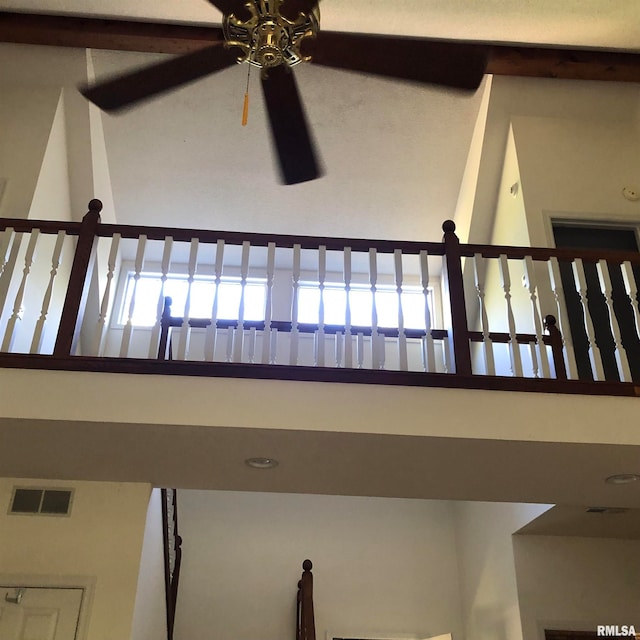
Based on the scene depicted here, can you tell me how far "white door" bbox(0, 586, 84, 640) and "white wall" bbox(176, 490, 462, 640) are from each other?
7.17ft

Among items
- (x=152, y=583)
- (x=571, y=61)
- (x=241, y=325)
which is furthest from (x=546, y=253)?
(x=152, y=583)

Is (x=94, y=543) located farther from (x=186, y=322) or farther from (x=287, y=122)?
(x=287, y=122)

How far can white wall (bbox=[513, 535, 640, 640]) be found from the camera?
4.71 meters

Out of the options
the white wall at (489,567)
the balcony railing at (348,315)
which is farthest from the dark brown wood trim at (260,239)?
the white wall at (489,567)

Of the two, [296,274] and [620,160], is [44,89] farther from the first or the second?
[620,160]

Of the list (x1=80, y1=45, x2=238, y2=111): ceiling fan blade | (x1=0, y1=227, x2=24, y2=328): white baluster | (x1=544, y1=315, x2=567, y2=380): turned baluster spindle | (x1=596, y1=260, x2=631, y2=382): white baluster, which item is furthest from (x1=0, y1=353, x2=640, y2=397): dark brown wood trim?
(x1=80, y1=45, x2=238, y2=111): ceiling fan blade

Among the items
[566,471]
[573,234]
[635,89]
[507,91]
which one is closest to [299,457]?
[566,471]

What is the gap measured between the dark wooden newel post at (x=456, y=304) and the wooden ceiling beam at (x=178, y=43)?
212 cm

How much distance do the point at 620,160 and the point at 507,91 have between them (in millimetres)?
1069

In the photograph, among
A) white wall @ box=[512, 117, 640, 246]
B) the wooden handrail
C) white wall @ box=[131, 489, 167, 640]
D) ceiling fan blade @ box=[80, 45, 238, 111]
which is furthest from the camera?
white wall @ box=[512, 117, 640, 246]

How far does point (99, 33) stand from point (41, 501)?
3.28m

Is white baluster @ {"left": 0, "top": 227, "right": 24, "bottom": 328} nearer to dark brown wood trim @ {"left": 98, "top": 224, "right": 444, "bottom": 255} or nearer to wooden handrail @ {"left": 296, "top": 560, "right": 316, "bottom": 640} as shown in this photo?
dark brown wood trim @ {"left": 98, "top": 224, "right": 444, "bottom": 255}

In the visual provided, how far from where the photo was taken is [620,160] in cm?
538

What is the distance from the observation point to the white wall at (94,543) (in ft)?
11.6
